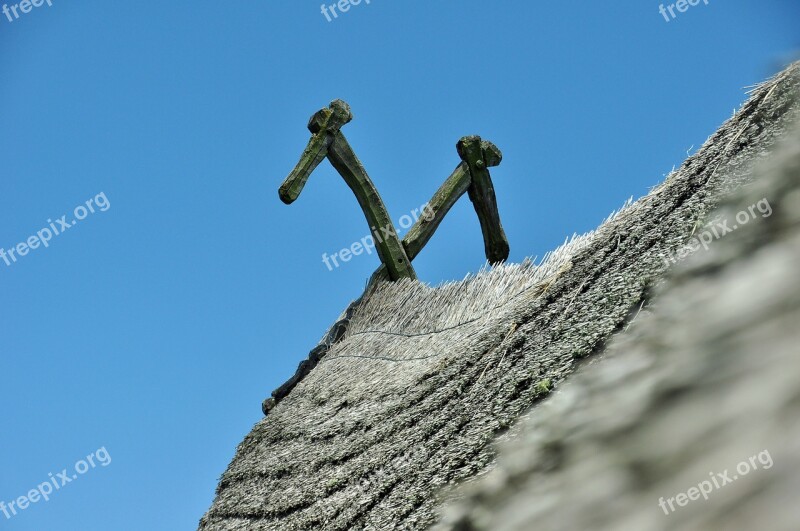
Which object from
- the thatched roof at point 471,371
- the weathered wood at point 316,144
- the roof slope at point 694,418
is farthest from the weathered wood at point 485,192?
the roof slope at point 694,418

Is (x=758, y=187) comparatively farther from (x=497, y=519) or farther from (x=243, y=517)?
(x=243, y=517)

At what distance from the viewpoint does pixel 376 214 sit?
514cm

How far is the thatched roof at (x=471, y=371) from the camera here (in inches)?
71.0

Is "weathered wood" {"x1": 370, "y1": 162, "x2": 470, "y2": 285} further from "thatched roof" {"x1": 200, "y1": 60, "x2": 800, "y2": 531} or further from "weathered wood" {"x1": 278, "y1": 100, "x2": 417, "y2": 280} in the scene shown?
"thatched roof" {"x1": 200, "y1": 60, "x2": 800, "y2": 531}

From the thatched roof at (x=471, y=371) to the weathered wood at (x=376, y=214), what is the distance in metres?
1.19

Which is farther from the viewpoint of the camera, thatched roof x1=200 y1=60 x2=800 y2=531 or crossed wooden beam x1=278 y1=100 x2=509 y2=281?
crossed wooden beam x1=278 y1=100 x2=509 y2=281

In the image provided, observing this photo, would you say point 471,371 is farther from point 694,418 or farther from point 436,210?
point 436,210

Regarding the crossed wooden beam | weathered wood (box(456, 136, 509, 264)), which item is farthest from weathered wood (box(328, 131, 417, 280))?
weathered wood (box(456, 136, 509, 264))

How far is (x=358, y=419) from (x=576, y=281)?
1.19 meters

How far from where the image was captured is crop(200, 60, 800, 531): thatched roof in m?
1.80

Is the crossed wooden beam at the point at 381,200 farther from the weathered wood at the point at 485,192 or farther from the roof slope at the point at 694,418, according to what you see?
the roof slope at the point at 694,418

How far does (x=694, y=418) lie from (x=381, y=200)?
4.96 m

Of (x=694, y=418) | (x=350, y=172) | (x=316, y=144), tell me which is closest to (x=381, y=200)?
(x=350, y=172)

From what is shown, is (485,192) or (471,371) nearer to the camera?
(471,371)
